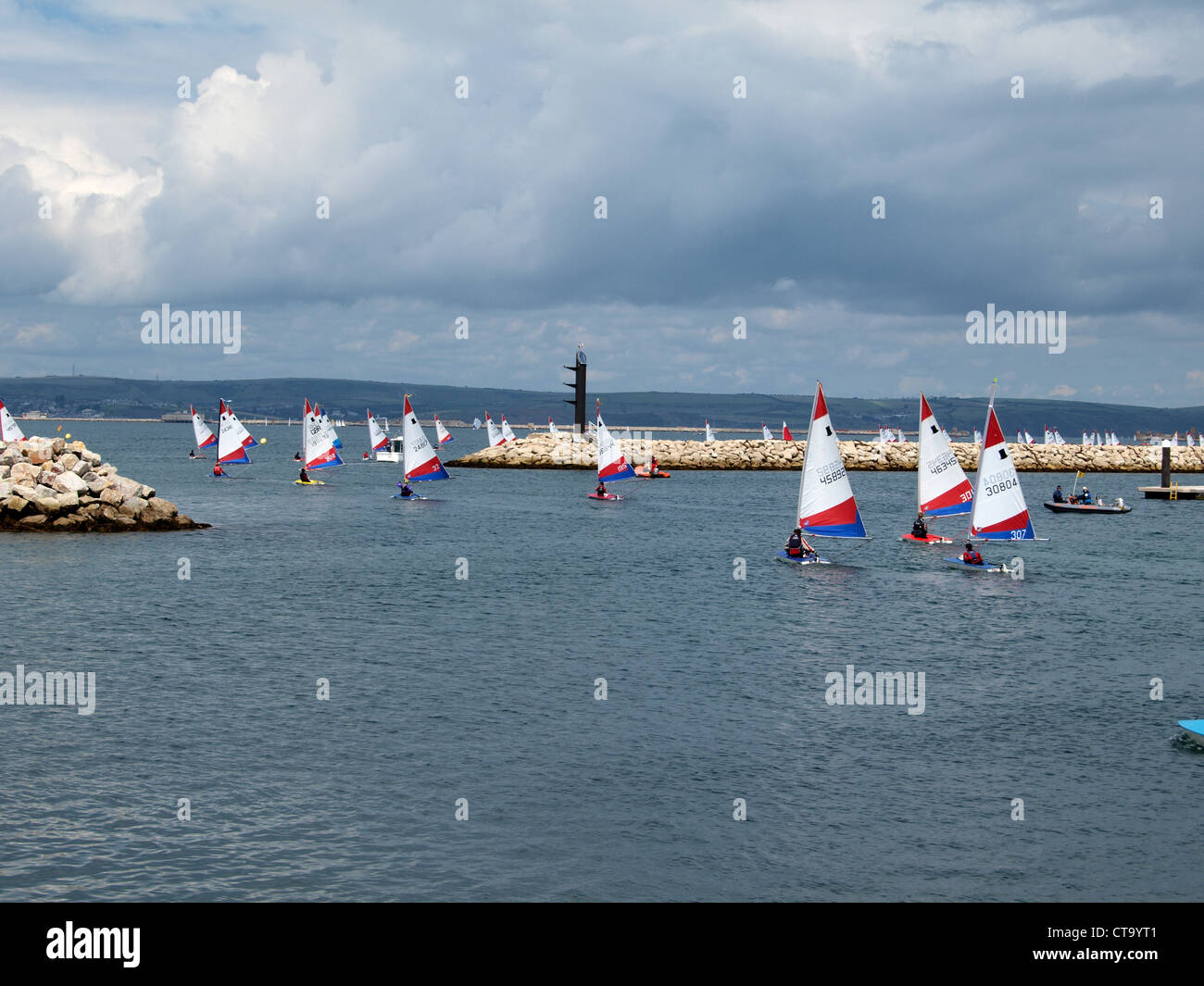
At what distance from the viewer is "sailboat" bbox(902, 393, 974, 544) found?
7231 centimetres

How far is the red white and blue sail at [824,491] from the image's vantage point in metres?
59.8

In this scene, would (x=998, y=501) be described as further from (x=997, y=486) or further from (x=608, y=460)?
(x=608, y=460)

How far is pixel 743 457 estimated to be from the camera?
183m

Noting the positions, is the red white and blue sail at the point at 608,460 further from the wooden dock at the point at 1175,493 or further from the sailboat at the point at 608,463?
the wooden dock at the point at 1175,493

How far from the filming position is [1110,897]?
2127 cm

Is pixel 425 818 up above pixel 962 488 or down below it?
below

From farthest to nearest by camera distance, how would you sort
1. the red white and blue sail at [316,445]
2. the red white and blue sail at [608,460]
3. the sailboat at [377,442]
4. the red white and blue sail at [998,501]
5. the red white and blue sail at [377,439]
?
the sailboat at [377,442] → the red white and blue sail at [377,439] → the red white and blue sail at [316,445] → the red white and blue sail at [608,460] → the red white and blue sail at [998,501]

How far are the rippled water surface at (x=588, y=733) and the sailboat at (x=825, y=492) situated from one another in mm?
3267

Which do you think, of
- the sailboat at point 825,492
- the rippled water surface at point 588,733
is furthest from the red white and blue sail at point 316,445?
the sailboat at point 825,492

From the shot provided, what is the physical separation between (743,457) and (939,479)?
110 metres

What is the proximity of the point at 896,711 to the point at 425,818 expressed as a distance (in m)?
16.1
